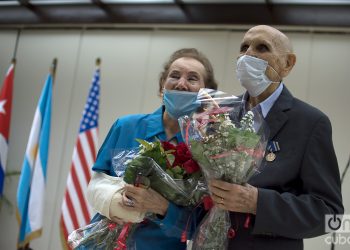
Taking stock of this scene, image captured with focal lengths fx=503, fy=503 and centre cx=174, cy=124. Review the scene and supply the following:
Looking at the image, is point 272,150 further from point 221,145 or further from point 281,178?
point 221,145

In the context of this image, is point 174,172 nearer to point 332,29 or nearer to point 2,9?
point 332,29

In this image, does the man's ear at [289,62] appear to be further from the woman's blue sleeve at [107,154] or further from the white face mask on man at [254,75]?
the woman's blue sleeve at [107,154]

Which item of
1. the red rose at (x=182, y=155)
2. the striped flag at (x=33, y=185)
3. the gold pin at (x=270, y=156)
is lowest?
the striped flag at (x=33, y=185)

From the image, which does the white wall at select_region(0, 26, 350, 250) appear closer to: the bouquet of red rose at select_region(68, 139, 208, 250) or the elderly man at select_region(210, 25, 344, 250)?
the elderly man at select_region(210, 25, 344, 250)

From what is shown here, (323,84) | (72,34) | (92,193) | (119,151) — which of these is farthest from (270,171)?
(72,34)

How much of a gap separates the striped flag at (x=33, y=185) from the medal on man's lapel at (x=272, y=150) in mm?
4077

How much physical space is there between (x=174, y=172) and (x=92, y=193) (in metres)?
0.43

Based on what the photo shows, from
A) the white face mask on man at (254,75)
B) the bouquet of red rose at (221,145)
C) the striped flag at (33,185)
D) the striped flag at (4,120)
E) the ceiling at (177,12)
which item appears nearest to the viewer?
the bouquet of red rose at (221,145)

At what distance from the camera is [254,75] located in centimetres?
197

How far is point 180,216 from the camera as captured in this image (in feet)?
6.15

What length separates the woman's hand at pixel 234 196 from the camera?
1.62 meters

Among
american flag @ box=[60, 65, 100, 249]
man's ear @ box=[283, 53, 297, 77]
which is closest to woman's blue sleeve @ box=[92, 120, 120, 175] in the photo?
man's ear @ box=[283, 53, 297, 77]

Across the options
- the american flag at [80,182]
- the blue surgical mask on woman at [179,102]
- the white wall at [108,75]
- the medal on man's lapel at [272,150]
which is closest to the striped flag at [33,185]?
the american flag at [80,182]

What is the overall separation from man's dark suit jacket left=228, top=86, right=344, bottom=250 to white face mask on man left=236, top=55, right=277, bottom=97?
0.16 metres
